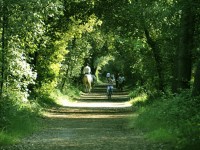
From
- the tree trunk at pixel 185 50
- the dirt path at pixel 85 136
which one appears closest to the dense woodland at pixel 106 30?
the tree trunk at pixel 185 50

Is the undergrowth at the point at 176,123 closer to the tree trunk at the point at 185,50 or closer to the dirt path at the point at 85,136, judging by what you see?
the dirt path at the point at 85,136

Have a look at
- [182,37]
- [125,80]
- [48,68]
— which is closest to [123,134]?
[182,37]

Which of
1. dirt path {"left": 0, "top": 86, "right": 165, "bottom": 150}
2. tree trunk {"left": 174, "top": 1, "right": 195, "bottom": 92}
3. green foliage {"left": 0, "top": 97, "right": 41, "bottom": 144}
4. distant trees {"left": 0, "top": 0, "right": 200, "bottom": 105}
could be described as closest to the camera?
dirt path {"left": 0, "top": 86, "right": 165, "bottom": 150}

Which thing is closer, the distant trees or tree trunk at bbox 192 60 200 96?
tree trunk at bbox 192 60 200 96

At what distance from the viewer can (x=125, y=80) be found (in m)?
53.2

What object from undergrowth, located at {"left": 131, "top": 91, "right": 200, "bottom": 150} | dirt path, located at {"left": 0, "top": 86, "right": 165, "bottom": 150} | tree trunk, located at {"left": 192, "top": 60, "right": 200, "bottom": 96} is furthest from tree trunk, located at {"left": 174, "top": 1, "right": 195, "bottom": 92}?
dirt path, located at {"left": 0, "top": 86, "right": 165, "bottom": 150}

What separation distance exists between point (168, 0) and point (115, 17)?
6.66m

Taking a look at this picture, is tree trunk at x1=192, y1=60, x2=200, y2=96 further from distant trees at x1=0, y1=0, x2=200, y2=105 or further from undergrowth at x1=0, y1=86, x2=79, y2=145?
undergrowth at x1=0, y1=86, x2=79, y2=145

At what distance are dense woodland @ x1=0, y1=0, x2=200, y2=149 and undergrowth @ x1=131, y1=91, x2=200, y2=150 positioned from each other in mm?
83

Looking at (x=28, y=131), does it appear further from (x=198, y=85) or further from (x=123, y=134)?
(x=198, y=85)

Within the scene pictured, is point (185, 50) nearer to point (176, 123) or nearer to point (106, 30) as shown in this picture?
point (176, 123)

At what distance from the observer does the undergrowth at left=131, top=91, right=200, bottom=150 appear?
34.6 feet

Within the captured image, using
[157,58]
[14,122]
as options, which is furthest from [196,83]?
[157,58]

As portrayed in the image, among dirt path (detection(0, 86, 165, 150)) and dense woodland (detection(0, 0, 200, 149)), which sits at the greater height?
dense woodland (detection(0, 0, 200, 149))
